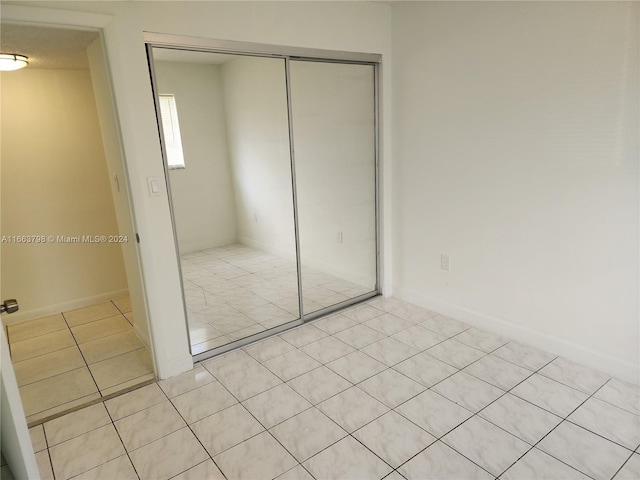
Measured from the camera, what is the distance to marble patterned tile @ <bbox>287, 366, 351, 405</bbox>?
2.43 m

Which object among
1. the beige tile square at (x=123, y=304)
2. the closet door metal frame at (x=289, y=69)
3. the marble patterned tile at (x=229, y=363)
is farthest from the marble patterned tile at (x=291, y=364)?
the beige tile square at (x=123, y=304)

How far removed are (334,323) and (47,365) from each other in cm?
209

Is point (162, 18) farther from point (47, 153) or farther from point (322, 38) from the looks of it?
point (47, 153)

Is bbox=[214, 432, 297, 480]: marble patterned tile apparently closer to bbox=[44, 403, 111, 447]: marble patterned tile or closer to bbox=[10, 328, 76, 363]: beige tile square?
bbox=[44, 403, 111, 447]: marble patterned tile

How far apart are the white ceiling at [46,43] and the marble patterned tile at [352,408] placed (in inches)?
94.6

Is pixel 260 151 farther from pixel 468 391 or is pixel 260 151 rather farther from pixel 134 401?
pixel 468 391

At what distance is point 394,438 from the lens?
6.73 feet

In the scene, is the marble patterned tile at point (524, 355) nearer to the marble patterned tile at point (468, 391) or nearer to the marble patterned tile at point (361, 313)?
the marble patterned tile at point (468, 391)

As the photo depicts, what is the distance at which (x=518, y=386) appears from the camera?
2426 millimetres

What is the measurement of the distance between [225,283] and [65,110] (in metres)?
2.07

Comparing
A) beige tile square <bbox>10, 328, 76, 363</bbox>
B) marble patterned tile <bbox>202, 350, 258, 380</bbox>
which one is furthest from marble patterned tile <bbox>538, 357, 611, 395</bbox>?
beige tile square <bbox>10, 328, 76, 363</bbox>

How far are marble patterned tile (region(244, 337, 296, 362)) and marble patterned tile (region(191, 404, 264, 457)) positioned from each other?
→ 0.59 meters

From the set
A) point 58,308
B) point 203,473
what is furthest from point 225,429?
point 58,308

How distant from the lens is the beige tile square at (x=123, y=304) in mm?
3834
